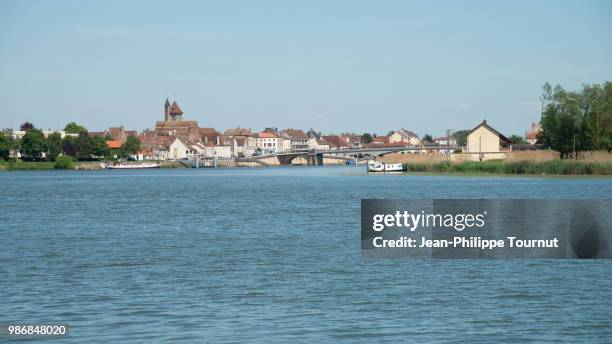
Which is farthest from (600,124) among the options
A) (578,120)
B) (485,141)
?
(485,141)

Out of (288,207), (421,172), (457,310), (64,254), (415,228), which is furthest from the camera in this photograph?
(421,172)

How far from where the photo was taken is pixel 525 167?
113 meters

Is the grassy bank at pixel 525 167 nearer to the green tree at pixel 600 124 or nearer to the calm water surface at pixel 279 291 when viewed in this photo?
the green tree at pixel 600 124

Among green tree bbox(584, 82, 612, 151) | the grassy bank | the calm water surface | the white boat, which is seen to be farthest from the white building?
the calm water surface

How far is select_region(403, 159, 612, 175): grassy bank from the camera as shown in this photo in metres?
102

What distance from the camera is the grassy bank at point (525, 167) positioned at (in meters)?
102

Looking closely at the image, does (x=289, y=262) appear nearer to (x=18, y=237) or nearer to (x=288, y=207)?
(x=18, y=237)

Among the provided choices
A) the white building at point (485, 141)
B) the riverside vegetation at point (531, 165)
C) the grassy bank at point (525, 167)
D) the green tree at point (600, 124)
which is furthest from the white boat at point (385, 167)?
the green tree at point (600, 124)

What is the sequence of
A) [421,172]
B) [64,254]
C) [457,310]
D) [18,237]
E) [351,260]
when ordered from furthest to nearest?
1. [421,172]
2. [18,237]
3. [64,254]
4. [351,260]
5. [457,310]

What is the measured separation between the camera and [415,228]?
19609 millimetres

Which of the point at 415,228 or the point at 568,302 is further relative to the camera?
the point at 568,302

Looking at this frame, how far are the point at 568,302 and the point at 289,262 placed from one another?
1075 centimetres

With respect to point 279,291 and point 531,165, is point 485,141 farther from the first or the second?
point 279,291

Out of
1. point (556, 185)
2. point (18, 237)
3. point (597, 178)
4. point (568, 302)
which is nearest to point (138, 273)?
point (568, 302)
